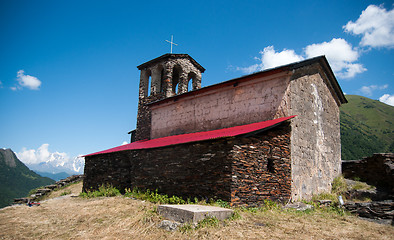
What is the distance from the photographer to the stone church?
26.2 feet

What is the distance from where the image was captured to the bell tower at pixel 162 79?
55.7 ft

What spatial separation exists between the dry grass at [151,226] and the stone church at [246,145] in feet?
4.15

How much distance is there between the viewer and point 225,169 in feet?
25.2

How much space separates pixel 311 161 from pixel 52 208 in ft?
32.7

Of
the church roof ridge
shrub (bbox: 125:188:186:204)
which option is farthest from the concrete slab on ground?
the church roof ridge

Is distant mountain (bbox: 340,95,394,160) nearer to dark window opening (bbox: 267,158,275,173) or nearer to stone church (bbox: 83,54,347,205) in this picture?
stone church (bbox: 83,54,347,205)

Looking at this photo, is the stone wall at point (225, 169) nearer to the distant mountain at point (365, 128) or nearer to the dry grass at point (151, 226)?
the dry grass at point (151, 226)

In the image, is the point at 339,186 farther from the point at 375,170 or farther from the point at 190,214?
the point at 190,214

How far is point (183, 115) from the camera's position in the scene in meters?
13.8

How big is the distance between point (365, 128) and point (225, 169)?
7705 centimetres

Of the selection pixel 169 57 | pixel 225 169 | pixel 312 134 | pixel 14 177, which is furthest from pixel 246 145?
pixel 14 177

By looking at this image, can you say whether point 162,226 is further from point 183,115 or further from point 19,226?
point 183,115

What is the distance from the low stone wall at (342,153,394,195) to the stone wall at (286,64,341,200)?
615mm

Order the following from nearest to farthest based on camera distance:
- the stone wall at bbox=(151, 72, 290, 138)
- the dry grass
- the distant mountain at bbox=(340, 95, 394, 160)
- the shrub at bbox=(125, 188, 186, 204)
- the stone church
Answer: the dry grass
the stone church
the shrub at bbox=(125, 188, 186, 204)
the stone wall at bbox=(151, 72, 290, 138)
the distant mountain at bbox=(340, 95, 394, 160)
